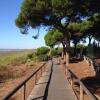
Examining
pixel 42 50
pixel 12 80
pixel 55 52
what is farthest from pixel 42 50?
pixel 12 80

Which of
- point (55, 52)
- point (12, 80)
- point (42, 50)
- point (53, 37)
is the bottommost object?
point (12, 80)

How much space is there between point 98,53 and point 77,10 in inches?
1324

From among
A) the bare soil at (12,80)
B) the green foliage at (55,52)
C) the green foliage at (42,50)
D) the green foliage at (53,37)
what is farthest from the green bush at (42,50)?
the bare soil at (12,80)

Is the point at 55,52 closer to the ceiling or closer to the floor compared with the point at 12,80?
closer to the ceiling

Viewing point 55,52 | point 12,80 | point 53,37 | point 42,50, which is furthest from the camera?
point 55,52

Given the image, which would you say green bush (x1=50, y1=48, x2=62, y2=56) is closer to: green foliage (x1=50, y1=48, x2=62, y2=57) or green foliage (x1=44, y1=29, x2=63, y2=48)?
green foliage (x1=50, y1=48, x2=62, y2=57)

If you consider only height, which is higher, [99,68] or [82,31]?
[82,31]

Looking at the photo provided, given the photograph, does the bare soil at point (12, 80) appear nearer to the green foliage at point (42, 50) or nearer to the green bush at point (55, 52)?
the green foliage at point (42, 50)

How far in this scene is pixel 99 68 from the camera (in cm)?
2420

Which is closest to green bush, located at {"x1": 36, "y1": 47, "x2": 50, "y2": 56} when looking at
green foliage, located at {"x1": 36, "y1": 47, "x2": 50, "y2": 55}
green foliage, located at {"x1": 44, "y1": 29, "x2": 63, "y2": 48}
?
green foliage, located at {"x1": 36, "y1": 47, "x2": 50, "y2": 55}

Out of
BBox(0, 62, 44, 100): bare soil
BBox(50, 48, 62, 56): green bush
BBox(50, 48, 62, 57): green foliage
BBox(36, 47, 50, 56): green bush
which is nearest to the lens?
BBox(0, 62, 44, 100): bare soil

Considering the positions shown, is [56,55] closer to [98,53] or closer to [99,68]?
[98,53]

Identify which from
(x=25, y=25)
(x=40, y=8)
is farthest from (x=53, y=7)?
(x=25, y=25)

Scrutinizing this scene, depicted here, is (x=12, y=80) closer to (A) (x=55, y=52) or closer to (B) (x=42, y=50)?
(B) (x=42, y=50)
